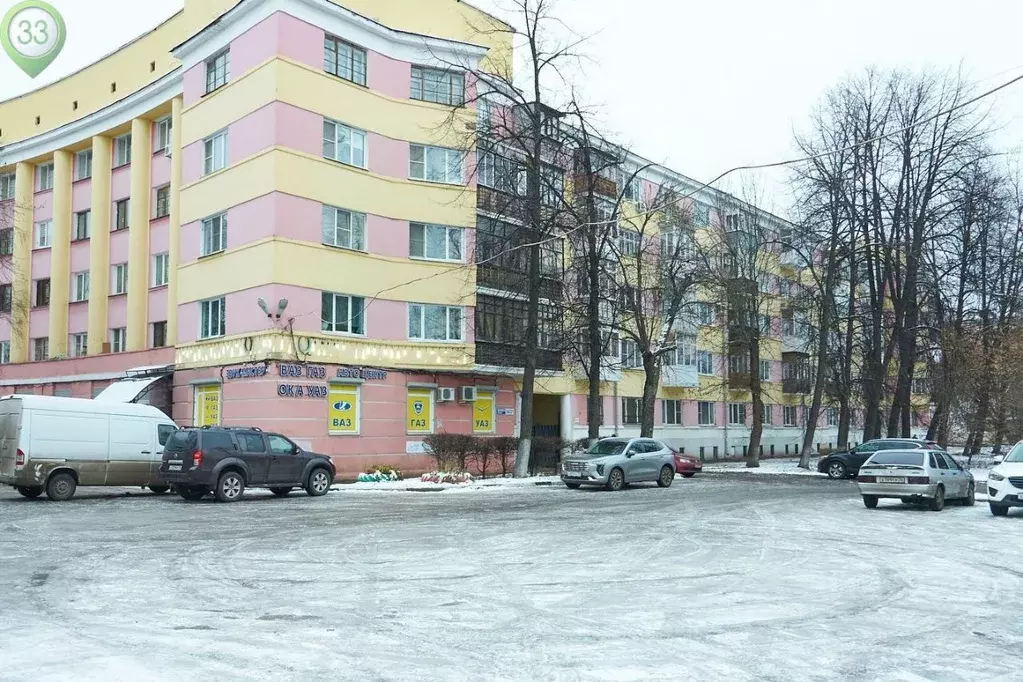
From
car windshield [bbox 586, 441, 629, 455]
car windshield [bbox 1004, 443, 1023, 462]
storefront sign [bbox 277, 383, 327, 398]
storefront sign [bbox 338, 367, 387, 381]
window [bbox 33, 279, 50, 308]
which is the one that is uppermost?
window [bbox 33, 279, 50, 308]

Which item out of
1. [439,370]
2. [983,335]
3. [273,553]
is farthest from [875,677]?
[983,335]

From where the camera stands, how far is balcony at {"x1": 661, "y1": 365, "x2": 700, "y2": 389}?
4988cm

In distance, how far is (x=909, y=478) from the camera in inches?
802

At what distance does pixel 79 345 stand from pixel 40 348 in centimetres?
358

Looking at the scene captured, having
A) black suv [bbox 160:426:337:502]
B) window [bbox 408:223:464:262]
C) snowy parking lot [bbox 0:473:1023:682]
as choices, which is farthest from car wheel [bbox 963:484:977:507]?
window [bbox 408:223:464:262]

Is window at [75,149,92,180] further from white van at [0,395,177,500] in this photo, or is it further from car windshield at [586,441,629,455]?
car windshield at [586,441,629,455]

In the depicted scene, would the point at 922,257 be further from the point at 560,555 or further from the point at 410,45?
the point at 560,555

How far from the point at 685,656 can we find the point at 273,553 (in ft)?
23.7

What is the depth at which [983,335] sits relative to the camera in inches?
1458

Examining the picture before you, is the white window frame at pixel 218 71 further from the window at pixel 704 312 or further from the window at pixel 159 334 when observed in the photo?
the window at pixel 704 312

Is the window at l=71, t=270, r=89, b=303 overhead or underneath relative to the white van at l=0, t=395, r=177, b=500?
overhead

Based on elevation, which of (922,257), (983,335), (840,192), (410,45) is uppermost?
(410,45)

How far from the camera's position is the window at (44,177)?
45.7 m

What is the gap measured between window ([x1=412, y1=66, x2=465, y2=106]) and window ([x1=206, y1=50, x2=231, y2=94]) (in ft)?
22.5
